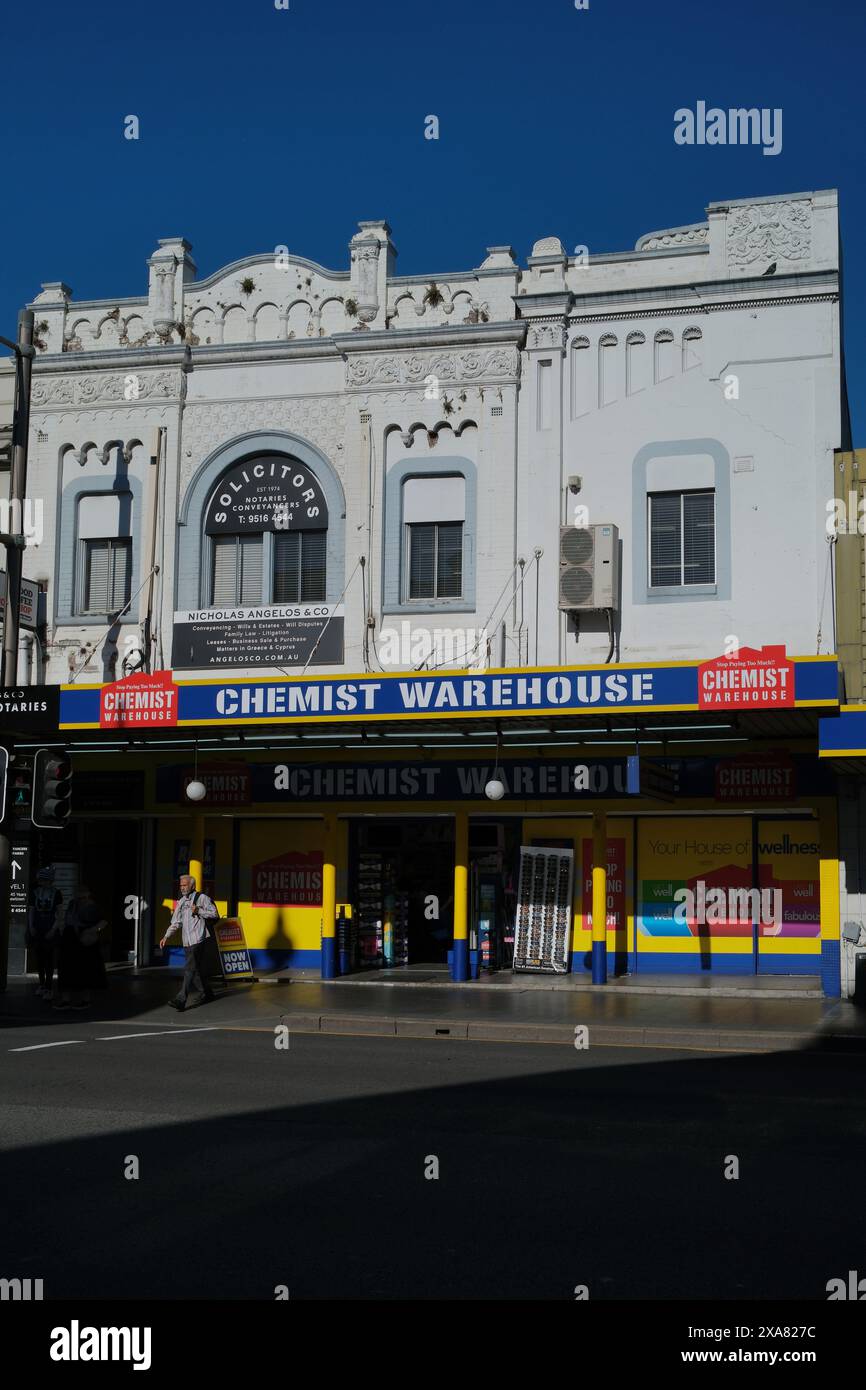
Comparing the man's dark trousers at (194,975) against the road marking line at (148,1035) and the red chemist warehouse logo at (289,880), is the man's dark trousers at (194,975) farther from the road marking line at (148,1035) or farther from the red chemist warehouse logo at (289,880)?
the red chemist warehouse logo at (289,880)

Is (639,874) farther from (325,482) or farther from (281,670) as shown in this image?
(325,482)

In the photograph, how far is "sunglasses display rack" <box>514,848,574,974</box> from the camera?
22.5 m

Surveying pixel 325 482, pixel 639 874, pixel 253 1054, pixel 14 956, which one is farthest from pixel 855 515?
pixel 14 956

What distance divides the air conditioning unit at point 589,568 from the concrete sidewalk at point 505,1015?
19.1 ft

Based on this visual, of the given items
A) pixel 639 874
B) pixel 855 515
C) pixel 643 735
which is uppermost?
pixel 855 515

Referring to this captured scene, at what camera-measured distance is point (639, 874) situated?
22.4 metres

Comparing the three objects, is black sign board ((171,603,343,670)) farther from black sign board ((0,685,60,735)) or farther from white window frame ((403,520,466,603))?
black sign board ((0,685,60,735))

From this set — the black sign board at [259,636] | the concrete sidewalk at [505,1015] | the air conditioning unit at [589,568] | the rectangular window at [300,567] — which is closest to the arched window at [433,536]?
the black sign board at [259,636]

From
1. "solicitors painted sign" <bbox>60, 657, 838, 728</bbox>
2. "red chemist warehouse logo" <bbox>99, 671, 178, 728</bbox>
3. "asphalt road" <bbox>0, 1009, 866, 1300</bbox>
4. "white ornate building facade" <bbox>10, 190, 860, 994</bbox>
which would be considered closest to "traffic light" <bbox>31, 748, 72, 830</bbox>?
"red chemist warehouse logo" <bbox>99, 671, 178, 728</bbox>

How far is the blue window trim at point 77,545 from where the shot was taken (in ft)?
79.3

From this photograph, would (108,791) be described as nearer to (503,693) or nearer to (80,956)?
(80,956)

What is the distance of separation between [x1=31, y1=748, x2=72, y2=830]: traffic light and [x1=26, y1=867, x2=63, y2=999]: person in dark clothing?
12.4ft
